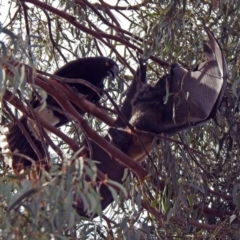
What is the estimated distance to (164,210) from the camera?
244 centimetres

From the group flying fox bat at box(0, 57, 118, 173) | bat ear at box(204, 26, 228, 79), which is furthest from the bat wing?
flying fox bat at box(0, 57, 118, 173)

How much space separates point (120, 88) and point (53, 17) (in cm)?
50

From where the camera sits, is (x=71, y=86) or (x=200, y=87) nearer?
(x=200, y=87)

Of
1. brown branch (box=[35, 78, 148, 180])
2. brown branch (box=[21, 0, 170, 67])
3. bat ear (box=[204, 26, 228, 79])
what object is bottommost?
brown branch (box=[35, 78, 148, 180])

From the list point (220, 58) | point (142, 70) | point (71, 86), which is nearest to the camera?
point (220, 58)

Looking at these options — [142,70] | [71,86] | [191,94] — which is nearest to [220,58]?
[191,94]

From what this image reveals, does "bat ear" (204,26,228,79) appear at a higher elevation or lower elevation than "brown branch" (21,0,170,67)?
lower

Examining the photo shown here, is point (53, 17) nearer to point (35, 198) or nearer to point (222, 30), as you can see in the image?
point (222, 30)

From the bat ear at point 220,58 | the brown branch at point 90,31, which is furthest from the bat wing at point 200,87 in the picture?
the brown branch at point 90,31

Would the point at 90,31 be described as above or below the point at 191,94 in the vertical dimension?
above

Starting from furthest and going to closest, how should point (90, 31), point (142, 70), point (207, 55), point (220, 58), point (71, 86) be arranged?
point (71, 86), point (142, 70), point (90, 31), point (207, 55), point (220, 58)

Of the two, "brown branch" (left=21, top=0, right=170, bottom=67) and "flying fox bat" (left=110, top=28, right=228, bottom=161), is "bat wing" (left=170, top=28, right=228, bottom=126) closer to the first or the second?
"flying fox bat" (left=110, top=28, right=228, bottom=161)

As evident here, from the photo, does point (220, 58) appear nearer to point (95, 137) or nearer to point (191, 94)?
point (191, 94)

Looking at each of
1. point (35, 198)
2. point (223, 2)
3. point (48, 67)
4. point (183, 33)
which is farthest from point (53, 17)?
point (35, 198)
